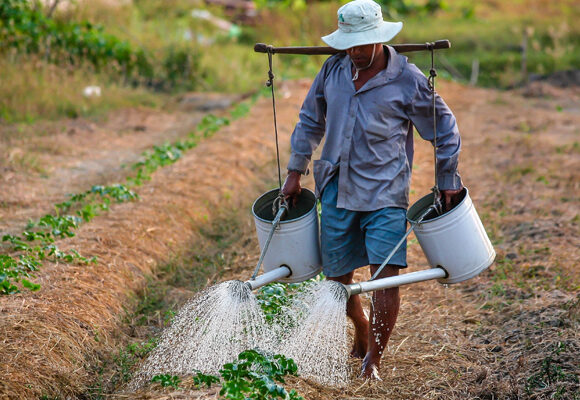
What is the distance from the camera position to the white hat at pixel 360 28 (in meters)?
3.06

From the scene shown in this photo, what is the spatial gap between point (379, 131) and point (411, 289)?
1.79m

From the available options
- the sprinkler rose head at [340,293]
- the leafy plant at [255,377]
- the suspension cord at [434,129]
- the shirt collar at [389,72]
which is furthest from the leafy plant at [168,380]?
the shirt collar at [389,72]

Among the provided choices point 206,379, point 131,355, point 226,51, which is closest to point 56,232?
point 131,355

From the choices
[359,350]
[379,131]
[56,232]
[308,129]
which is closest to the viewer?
[379,131]

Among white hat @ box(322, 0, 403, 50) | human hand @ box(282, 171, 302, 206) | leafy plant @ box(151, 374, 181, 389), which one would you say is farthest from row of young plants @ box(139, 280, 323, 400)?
white hat @ box(322, 0, 403, 50)

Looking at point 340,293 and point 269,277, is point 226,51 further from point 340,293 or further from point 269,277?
point 340,293

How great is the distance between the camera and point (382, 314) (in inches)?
127

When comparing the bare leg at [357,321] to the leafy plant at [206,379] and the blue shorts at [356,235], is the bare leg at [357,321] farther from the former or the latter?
the leafy plant at [206,379]

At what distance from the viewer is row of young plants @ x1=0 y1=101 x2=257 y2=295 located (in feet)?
13.3

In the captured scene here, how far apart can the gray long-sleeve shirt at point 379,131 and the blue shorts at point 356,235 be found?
0.06 m

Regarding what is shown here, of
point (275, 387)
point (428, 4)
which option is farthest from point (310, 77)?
point (275, 387)

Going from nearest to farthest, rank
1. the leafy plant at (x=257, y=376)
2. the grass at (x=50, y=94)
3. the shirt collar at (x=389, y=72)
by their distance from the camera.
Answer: the leafy plant at (x=257, y=376), the shirt collar at (x=389, y=72), the grass at (x=50, y=94)

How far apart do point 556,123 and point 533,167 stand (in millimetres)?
3311

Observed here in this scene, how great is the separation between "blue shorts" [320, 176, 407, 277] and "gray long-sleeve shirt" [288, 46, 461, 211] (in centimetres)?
6
